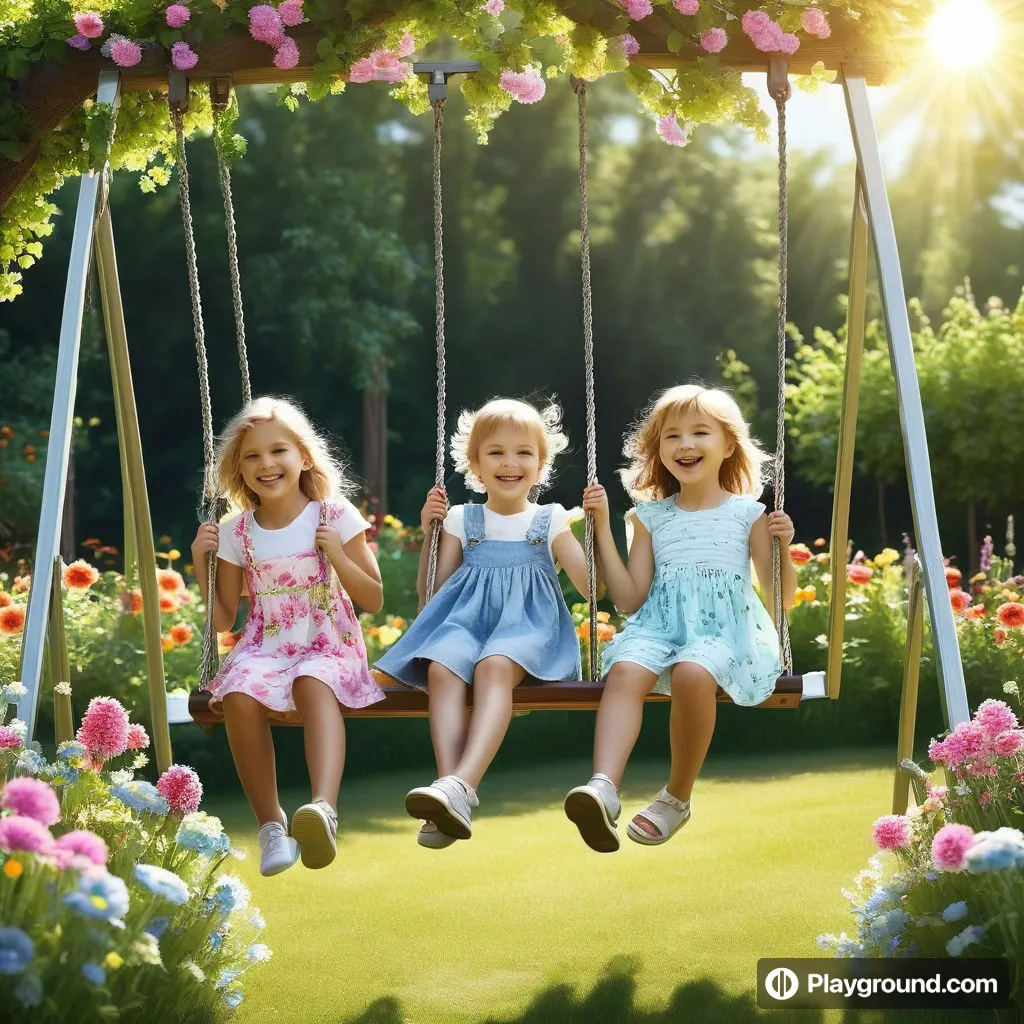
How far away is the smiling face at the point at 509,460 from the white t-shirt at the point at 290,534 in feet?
1.23

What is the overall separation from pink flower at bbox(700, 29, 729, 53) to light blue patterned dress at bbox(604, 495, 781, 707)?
124cm

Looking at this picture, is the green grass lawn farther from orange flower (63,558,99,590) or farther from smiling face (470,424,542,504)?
smiling face (470,424,542,504)

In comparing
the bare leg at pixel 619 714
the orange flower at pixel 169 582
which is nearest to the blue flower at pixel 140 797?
the bare leg at pixel 619 714

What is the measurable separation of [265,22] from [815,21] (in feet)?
4.81

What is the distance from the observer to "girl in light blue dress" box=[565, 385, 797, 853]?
3.81m

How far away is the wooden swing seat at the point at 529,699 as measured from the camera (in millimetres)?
3807

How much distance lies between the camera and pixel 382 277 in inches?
587

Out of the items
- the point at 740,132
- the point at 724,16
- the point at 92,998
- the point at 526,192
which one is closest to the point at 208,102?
the point at 724,16

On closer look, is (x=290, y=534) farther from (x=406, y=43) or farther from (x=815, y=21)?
(x=815, y=21)

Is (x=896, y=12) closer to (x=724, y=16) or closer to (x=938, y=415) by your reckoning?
(x=724, y=16)

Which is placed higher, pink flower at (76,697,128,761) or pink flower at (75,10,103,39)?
pink flower at (75,10,103,39)

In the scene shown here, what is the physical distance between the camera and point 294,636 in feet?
13.4

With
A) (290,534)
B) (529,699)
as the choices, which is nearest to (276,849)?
(529,699)

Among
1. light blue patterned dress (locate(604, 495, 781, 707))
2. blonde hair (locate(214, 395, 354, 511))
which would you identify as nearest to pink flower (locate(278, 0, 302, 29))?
blonde hair (locate(214, 395, 354, 511))
